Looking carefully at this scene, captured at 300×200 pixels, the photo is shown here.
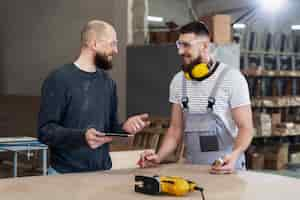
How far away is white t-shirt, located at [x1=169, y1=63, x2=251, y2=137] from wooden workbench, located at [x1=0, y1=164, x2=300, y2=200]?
425 millimetres

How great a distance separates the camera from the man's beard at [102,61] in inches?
106

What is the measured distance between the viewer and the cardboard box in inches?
219

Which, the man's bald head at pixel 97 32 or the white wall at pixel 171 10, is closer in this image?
the man's bald head at pixel 97 32

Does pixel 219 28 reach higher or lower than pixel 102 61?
higher

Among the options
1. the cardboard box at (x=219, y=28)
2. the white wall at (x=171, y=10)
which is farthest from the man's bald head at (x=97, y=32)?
the white wall at (x=171, y=10)

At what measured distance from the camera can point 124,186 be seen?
78.1 inches

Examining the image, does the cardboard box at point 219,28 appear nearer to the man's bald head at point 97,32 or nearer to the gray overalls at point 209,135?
the gray overalls at point 209,135

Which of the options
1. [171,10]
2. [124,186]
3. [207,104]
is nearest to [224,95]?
[207,104]

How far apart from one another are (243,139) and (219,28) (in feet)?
10.4

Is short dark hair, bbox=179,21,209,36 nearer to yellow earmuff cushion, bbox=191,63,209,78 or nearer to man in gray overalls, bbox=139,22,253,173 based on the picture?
man in gray overalls, bbox=139,22,253,173

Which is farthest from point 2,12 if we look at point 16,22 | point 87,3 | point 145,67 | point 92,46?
point 92,46

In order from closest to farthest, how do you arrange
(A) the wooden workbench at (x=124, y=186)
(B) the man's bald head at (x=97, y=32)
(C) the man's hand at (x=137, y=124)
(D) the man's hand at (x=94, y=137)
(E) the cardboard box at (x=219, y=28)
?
1. (A) the wooden workbench at (x=124, y=186)
2. (D) the man's hand at (x=94, y=137)
3. (C) the man's hand at (x=137, y=124)
4. (B) the man's bald head at (x=97, y=32)
5. (E) the cardboard box at (x=219, y=28)

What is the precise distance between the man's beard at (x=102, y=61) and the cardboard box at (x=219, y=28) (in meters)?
2.98

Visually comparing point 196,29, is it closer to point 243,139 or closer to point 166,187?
point 243,139
